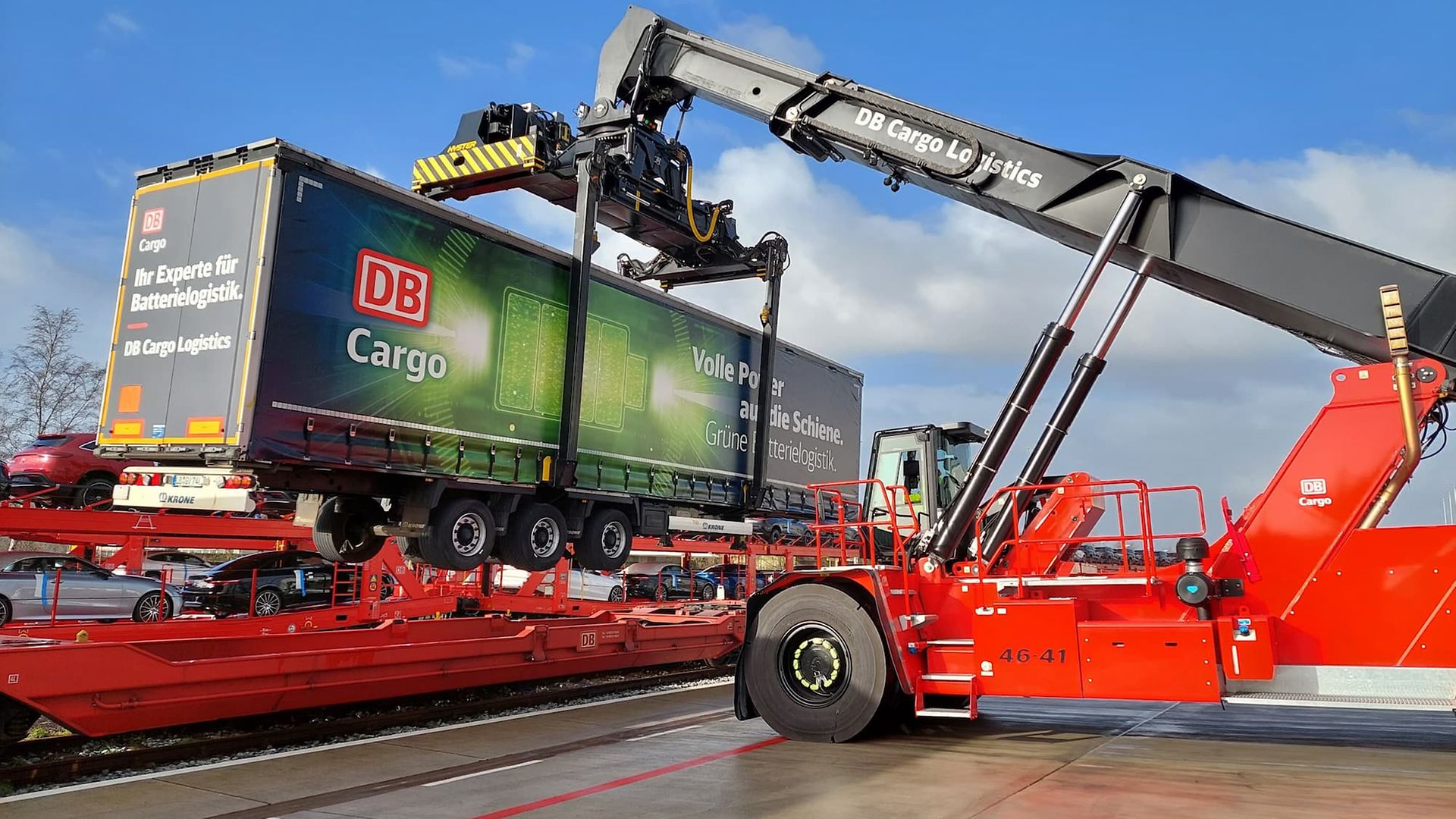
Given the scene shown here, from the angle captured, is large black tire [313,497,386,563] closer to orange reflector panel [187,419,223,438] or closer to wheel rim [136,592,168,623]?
orange reflector panel [187,419,223,438]

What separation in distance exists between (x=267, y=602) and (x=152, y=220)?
9.01m

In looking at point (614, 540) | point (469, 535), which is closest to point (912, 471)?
point (614, 540)

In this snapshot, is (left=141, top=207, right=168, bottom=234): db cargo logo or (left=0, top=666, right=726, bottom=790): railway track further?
(left=141, top=207, right=168, bottom=234): db cargo logo

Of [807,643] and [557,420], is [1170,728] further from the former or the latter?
[557,420]

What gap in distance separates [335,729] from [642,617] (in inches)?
189

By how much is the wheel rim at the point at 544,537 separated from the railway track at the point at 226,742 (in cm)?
153

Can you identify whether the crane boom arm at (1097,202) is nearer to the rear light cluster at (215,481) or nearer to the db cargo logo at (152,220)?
the db cargo logo at (152,220)

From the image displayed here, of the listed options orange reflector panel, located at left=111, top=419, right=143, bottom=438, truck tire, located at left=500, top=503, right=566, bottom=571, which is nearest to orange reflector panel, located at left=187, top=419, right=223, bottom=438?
orange reflector panel, located at left=111, top=419, right=143, bottom=438

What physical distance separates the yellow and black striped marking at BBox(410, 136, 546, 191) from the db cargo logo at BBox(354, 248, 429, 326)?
2.30 meters

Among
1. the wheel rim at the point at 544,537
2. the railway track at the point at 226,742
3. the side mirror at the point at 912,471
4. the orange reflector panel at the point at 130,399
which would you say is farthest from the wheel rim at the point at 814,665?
the orange reflector panel at the point at 130,399

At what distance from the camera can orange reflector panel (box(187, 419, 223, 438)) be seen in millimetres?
7578

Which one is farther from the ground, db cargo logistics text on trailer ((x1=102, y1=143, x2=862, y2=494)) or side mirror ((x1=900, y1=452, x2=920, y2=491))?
db cargo logistics text on trailer ((x1=102, y1=143, x2=862, y2=494))

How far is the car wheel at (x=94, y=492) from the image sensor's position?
14.5 meters

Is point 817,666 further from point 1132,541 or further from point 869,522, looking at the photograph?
point 1132,541
